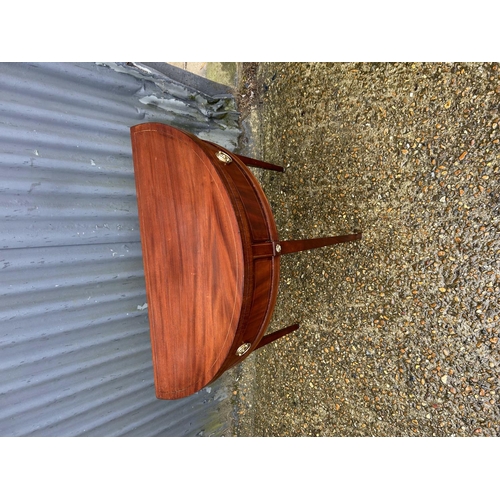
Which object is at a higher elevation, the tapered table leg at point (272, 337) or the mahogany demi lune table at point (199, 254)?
the mahogany demi lune table at point (199, 254)

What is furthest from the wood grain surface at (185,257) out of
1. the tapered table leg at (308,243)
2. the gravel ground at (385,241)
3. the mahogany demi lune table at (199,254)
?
the gravel ground at (385,241)

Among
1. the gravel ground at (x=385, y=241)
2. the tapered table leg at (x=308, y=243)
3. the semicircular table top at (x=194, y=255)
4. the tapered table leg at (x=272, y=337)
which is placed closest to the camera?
the semicircular table top at (x=194, y=255)

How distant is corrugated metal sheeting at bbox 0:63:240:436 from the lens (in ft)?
4.62

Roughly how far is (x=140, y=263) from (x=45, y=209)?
52 cm

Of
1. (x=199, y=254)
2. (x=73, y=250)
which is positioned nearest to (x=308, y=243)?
(x=199, y=254)

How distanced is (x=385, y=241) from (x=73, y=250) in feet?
4.83

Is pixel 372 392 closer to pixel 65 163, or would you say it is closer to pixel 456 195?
pixel 456 195

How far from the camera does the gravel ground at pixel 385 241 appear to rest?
157 cm

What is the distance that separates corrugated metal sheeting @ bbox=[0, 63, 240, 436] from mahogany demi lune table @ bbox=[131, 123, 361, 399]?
0.31 m

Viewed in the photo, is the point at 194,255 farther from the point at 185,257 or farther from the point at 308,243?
the point at 308,243

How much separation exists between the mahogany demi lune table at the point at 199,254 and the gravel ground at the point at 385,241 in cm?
64

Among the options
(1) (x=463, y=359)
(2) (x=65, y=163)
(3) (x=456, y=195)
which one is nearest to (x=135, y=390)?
(2) (x=65, y=163)

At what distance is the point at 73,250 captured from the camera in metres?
1.58

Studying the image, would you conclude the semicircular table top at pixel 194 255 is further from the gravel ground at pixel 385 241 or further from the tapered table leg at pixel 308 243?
the gravel ground at pixel 385 241
